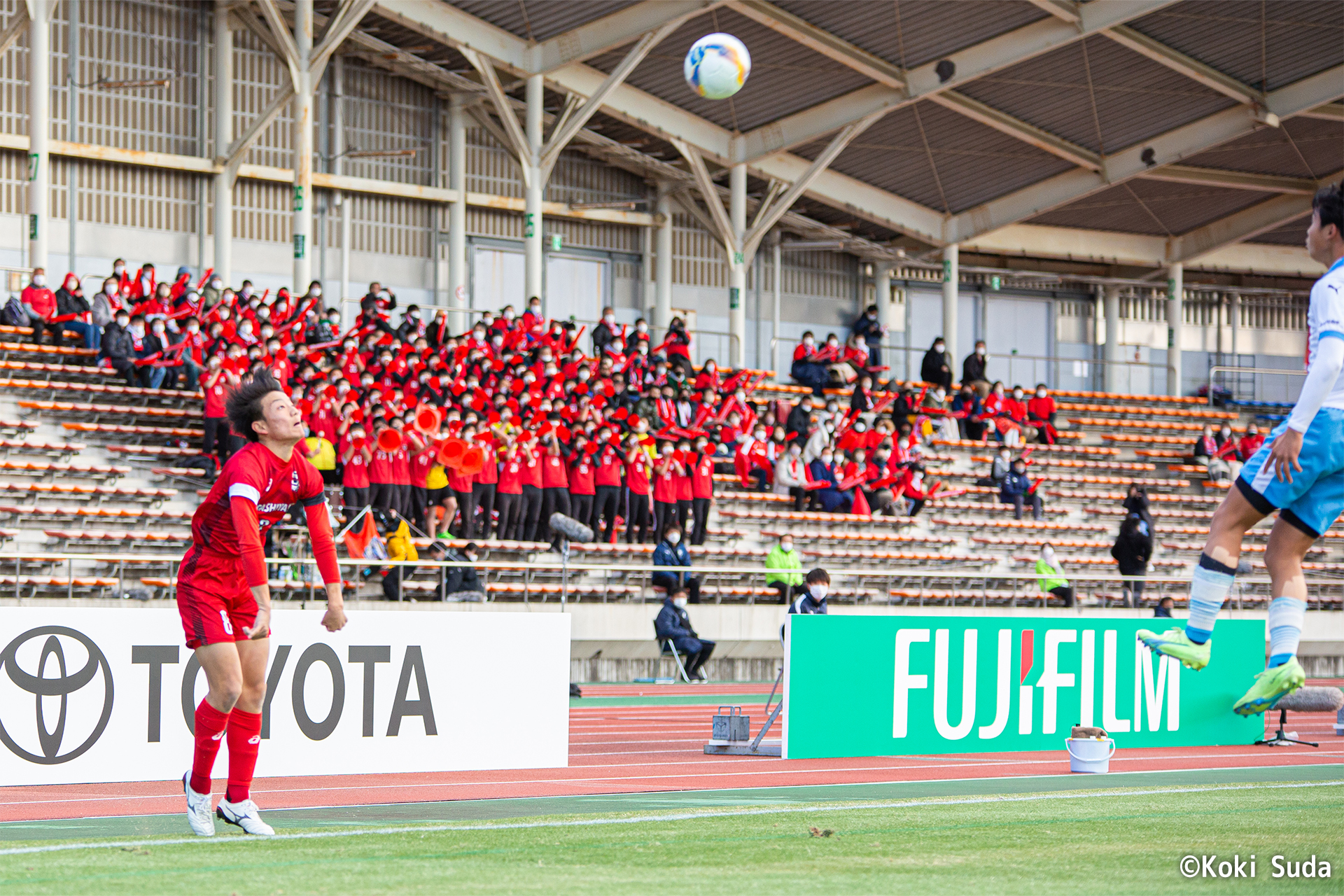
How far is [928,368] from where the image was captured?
112 feet

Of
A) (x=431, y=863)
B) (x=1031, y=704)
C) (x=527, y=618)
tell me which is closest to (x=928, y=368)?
(x=1031, y=704)

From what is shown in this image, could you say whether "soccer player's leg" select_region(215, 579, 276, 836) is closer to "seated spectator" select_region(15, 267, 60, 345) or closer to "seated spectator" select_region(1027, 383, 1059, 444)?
"seated spectator" select_region(15, 267, 60, 345)

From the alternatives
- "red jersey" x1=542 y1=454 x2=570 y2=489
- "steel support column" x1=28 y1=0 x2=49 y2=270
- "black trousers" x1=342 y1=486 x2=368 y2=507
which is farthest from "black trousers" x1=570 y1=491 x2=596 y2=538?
"steel support column" x1=28 y1=0 x2=49 y2=270

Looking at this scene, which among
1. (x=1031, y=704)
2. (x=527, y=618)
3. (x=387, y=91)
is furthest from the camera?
(x=387, y=91)

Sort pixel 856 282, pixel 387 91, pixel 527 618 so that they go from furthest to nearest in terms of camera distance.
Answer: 1. pixel 856 282
2. pixel 387 91
3. pixel 527 618

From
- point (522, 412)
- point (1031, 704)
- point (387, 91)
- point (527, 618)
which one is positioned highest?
point (387, 91)

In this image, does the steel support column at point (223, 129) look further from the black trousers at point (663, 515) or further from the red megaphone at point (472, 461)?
the red megaphone at point (472, 461)

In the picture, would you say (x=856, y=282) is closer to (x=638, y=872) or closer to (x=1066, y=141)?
(x=1066, y=141)

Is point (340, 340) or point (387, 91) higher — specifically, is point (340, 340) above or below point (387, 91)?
below

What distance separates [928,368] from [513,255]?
352 inches

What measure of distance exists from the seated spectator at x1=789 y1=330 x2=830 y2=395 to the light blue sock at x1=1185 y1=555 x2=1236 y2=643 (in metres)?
25.7

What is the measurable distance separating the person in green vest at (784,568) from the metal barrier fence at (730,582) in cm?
17

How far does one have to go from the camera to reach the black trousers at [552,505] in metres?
23.2

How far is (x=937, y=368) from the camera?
34.1 m
